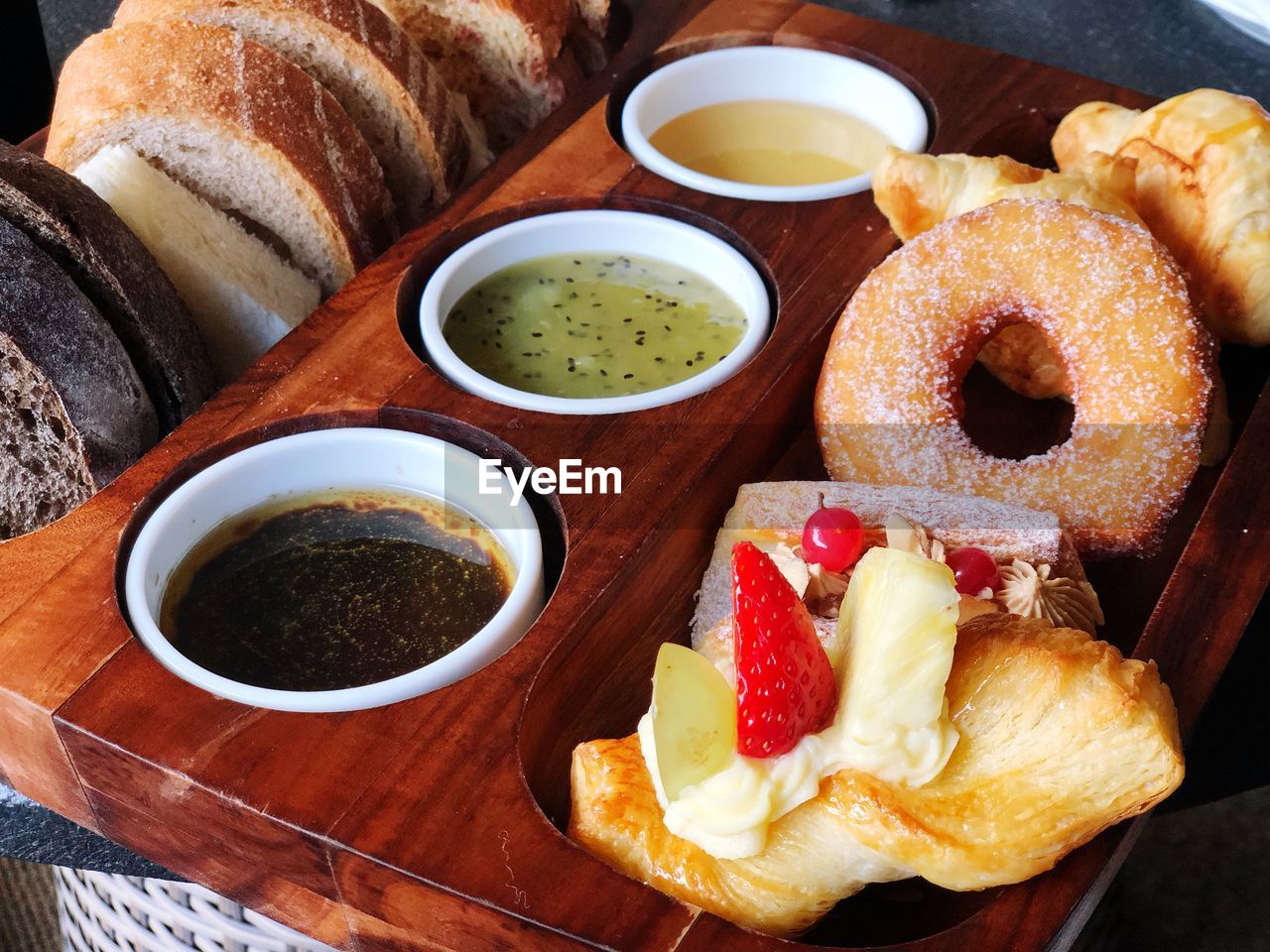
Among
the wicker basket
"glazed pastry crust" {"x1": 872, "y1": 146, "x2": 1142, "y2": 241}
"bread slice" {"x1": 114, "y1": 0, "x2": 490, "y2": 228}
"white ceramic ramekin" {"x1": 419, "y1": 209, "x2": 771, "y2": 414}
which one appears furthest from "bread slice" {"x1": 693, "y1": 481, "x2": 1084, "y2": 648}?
"bread slice" {"x1": 114, "y1": 0, "x2": 490, "y2": 228}

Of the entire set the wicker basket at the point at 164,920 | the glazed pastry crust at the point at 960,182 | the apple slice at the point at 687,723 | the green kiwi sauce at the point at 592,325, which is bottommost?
the wicker basket at the point at 164,920

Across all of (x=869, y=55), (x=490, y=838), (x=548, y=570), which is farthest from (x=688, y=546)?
(x=869, y=55)

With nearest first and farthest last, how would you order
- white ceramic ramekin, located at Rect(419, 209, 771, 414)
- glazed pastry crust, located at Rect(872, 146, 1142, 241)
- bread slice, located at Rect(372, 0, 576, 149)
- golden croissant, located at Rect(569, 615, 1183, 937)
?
1. golden croissant, located at Rect(569, 615, 1183, 937)
2. white ceramic ramekin, located at Rect(419, 209, 771, 414)
3. glazed pastry crust, located at Rect(872, 146, 1142, 241)
4. bread slice, located at Rect(372, 0, 576, 149)

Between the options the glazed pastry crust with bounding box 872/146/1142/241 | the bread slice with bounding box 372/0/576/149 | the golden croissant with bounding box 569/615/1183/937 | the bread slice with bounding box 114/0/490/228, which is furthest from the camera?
the bread slice with bounding box 372/0/576/149

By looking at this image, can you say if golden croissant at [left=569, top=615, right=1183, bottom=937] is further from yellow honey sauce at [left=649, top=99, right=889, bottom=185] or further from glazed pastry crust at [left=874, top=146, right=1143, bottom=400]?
yellow honey sauce at [left=649, top=99, right=889, bottom=185]

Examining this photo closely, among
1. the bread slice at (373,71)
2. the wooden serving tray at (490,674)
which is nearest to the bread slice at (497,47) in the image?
the bread slice at (373,71)

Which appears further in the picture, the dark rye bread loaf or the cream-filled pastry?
Result: the dark rye bread loaf

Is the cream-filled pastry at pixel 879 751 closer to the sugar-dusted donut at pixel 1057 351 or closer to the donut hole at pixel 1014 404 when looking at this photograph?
the sugar-dusted donut at pixel 1057 351
